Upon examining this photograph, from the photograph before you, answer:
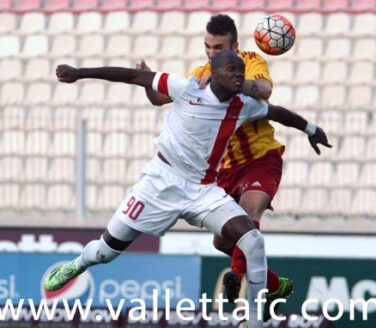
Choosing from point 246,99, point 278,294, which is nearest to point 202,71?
point 246,99

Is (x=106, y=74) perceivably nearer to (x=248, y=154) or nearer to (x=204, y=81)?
(x=204, y=81)

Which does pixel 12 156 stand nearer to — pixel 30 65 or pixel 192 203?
pixel 30 65

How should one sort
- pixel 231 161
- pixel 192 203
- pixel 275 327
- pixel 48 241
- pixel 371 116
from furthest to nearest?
pixel 371 116 → pixel 48 241 → pixel 275 327 → pixel 231 161 → pixel 192 203

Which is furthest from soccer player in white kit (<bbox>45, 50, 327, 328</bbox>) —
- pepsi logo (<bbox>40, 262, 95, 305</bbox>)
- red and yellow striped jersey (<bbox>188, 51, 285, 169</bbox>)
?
pepsi logo (<bbox>40, 262, 95, 305</bbox>)

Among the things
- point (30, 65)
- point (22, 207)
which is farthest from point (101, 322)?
point (30, 65)

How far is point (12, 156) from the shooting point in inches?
443

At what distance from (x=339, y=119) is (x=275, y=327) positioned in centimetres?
305

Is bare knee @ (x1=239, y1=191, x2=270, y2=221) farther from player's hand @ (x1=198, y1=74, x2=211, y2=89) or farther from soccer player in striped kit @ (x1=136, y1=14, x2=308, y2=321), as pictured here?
player's hand @ (x1=198, y1=74, x2=211, y2=89)

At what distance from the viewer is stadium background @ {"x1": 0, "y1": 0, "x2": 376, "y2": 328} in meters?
10.3

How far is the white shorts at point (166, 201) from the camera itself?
615 centimetres

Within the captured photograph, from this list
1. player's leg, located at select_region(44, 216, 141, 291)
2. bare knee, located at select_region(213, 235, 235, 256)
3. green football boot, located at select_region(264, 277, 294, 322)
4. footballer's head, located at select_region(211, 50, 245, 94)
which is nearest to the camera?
footballer's head, located at select_region(211, 50, 245, 94)

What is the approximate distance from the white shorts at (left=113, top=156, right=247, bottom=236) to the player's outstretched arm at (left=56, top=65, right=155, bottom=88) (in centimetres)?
57

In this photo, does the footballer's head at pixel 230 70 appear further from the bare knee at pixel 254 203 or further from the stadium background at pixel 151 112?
the stadium background at pixel 151 112

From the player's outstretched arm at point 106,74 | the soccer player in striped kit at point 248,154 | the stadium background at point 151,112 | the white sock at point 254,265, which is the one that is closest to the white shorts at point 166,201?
the white sock at point 254,265
